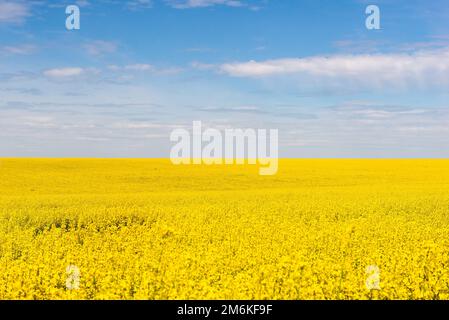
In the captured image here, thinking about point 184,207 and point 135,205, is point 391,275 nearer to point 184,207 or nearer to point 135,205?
point 184,207

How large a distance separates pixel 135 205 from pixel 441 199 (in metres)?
14.1

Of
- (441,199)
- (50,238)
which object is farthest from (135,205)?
(441,199)

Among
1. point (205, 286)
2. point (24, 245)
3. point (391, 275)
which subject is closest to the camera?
point (205, 286)

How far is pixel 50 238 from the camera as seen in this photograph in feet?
48.3

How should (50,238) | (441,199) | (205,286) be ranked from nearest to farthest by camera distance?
(205,286) → (50,238) → (441,199)

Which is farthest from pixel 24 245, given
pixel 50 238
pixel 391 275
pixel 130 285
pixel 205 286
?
pixel 391 275

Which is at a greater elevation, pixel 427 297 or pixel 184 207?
pixel 184 207

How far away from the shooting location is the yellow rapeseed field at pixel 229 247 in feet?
29.3

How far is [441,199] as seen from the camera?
23953 millimetres

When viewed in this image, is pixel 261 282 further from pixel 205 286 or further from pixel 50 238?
pixel 50 238

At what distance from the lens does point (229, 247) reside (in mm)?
12625

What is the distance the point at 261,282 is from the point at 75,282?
3418mm

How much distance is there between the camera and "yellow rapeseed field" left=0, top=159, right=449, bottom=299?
8.93m

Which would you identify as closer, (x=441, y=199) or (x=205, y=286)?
(x=205, y=286)
